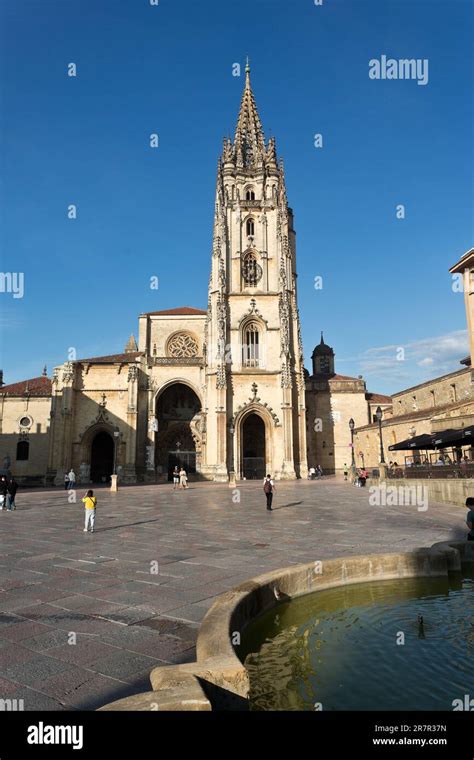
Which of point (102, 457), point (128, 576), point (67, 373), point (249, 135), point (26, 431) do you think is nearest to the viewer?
point (128, 576)

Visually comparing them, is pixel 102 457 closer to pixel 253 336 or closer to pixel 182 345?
pixel 182 345

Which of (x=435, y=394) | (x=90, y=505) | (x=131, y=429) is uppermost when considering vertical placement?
(x=435, y=394)

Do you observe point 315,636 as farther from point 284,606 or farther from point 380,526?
point 380,526

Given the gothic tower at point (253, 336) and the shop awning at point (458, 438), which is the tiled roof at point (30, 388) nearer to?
the gothic tower at point (253, 336)

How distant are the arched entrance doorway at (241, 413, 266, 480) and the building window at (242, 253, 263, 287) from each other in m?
11.6

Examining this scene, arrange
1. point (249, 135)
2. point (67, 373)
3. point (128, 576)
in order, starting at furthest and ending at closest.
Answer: point (249, 135), point (67, 373), point (128, 576)

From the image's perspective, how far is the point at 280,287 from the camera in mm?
38844

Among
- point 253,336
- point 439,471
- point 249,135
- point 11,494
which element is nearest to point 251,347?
point 253,336

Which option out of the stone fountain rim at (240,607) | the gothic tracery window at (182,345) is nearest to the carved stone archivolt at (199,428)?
the gothic tracery window at (182,345)

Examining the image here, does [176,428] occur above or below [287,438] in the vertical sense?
above

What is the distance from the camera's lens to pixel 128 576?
20.2 feet

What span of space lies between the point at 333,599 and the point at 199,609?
1785 mm

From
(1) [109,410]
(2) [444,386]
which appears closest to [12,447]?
(1) [109,410]

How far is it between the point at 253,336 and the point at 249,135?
23118mm
